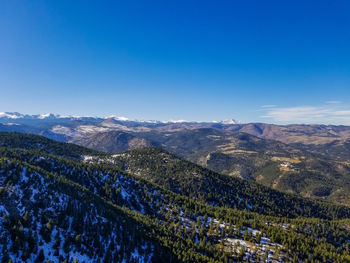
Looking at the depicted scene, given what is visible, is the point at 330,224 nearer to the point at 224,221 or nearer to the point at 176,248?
the point at 224,221

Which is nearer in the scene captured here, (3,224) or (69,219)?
(3,224)

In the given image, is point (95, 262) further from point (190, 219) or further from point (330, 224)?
point (330, 224)

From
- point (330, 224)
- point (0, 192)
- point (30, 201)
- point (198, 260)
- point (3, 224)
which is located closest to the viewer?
point (3, 224)

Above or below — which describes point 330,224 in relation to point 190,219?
below

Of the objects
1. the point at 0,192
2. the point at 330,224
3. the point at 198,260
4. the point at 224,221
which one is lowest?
the point at 330,224

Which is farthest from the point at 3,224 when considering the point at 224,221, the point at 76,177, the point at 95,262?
the point at 224,221

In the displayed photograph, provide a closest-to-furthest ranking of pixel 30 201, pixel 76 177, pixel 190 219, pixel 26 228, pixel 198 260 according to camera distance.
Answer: pixel 26 228 → pixel 30 201 → pixel 198 260 → pixel 190 219 → pixel 76 177

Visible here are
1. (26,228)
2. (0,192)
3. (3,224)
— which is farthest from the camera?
(0,192)

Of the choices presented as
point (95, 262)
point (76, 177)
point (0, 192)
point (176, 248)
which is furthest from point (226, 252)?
point (76, 177)

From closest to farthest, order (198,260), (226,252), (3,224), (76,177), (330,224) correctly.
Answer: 1. (3,224)
2. (198,260)
3. (226,252)
4. (76,177)
5. (330,224)
